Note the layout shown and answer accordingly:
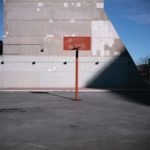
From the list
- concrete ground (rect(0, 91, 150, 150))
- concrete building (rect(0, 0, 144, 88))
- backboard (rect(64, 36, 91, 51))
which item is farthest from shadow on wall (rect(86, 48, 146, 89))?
concrete ground (rect(0, 91, 150, 150))

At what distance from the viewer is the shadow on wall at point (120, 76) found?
92.0 ft

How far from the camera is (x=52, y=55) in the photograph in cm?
2797

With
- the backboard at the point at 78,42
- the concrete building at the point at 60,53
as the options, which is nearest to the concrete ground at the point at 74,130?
the concrete building at the point at 60,53

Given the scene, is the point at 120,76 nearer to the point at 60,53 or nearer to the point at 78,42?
the point at 78,42

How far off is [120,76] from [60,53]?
6.40 metres

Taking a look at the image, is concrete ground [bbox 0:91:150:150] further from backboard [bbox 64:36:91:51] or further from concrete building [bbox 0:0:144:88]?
backboard [bbox 64:36:91:51]

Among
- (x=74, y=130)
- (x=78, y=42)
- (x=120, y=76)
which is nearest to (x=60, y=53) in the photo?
(x=78, y=42)

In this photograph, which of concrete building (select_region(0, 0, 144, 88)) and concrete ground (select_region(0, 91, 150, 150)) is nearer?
concrete ground (select_region(0, 91, 150, 150))

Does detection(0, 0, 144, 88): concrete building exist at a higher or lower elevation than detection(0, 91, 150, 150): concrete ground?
higher

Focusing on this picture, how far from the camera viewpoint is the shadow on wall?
28.0 metres

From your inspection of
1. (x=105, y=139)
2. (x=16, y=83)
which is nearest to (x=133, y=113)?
(x=105, y=139)

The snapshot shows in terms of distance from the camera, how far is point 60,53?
1104 inches

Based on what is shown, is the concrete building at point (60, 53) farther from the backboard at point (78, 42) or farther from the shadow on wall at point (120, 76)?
the backboard at point (78, 42)

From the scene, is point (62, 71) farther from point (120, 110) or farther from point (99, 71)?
point (120, 110)
